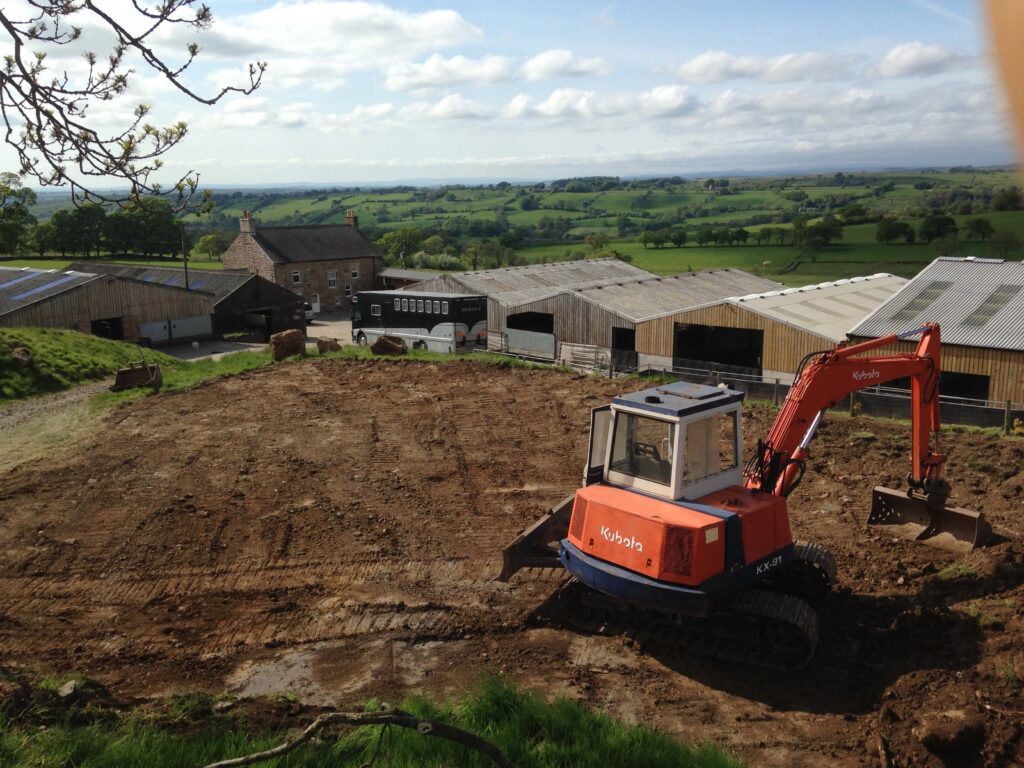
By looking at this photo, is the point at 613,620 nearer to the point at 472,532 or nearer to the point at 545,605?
the point at 545,605

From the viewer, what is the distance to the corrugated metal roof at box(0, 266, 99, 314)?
3475 centimetres

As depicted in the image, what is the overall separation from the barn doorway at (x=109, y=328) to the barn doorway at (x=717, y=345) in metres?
24.3

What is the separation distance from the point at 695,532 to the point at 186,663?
232 inches

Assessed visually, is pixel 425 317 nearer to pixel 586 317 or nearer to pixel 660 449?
pixel 586 317

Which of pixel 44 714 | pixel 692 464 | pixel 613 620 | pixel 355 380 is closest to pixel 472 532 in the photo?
pixel 613 620

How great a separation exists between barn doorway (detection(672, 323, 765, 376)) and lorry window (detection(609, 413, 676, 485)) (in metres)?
20.7

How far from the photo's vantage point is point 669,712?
891cm

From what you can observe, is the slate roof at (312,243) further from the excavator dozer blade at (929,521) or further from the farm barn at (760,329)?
the excavator dozer blade at (929,521)

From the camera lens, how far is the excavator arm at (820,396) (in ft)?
35.2

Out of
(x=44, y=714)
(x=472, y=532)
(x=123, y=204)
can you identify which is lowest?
(x=472, y=532)

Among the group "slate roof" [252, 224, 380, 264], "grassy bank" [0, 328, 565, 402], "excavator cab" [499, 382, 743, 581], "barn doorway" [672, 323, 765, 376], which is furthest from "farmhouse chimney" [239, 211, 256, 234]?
"excavator cab" [499, 382, 743, 581]

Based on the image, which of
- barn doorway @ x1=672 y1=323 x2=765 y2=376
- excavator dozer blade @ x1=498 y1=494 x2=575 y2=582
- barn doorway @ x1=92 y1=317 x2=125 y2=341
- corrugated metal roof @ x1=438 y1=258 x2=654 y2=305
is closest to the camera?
excavator dozer blade @ x1=498 y1=494 x2=575 y2=582

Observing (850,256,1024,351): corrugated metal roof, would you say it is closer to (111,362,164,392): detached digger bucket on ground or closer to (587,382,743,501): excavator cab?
(587,382,743,501): excavator cab

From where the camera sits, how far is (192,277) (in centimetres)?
4903
